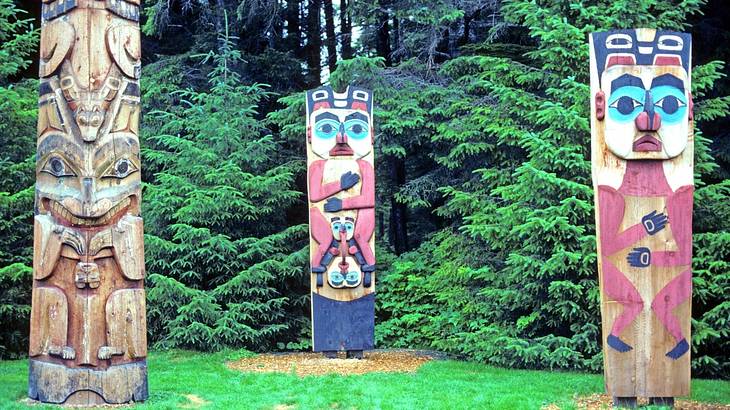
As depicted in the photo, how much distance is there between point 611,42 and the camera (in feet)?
26.3

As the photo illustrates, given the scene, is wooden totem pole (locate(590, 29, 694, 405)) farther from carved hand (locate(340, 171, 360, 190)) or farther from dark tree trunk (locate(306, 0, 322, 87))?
dark tree trunk (locate(306, 0, 322, 87))

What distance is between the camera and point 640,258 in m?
7.81

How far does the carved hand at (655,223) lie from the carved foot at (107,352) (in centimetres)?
543

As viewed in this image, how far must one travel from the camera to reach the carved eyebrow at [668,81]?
7891mm

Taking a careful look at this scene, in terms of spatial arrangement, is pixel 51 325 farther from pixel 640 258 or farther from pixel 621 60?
pixel 621 60

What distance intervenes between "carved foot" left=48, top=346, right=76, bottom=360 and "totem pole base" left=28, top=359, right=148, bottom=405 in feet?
0.41

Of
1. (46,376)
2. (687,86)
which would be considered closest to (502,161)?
(687,86)

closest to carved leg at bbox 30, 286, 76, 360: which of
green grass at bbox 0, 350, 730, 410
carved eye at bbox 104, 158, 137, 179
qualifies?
green grass at bbox 0, 350, 730, 410

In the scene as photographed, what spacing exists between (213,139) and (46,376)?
8172 millimetres

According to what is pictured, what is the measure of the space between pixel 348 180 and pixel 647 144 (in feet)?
17.6

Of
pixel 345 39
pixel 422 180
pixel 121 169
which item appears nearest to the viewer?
pixel 121 169

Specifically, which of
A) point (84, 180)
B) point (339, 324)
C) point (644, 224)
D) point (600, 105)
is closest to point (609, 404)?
point (644, 224)

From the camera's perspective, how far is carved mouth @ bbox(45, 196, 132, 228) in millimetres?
7875

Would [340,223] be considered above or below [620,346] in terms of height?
above
